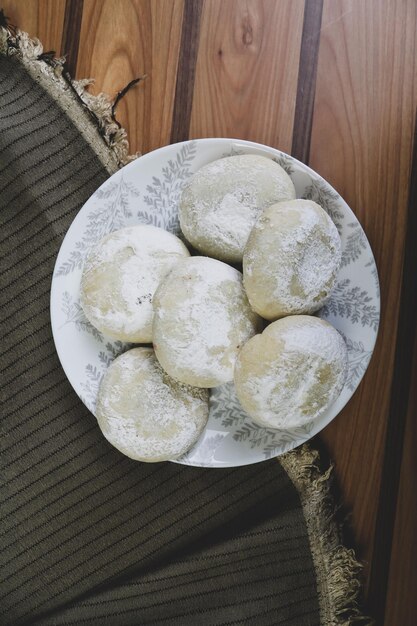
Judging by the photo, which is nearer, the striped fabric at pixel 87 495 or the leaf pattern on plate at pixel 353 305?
the leaf pattern on plate at pixel 353 305

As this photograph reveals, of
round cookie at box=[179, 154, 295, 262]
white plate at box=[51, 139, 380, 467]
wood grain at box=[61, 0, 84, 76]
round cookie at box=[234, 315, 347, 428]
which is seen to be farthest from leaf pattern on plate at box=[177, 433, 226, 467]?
wood grain at box=[61, 0, 84, 76]

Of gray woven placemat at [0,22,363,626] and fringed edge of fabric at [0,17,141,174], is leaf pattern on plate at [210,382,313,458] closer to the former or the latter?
gray woven placemat at [0,22,363,626]

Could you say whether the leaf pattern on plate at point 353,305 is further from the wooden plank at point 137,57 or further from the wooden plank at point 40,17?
the wooden plank at point 40,17

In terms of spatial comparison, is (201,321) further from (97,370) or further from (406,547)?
(406,547)

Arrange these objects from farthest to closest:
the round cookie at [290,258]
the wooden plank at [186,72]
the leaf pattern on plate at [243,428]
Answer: the wooden plank at [186,72], the leaf pattern on plate at [243,428], the round cookie at [290,258]

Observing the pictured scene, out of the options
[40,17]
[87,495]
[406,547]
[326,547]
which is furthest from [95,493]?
[40,17]

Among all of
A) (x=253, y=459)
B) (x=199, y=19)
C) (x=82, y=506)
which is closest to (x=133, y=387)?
(x=253, y=459)

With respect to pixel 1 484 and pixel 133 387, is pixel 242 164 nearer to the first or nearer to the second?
pixel 133 387

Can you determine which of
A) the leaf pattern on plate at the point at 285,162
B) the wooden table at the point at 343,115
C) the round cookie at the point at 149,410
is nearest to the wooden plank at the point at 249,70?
the wooden table at the point at 343,115
